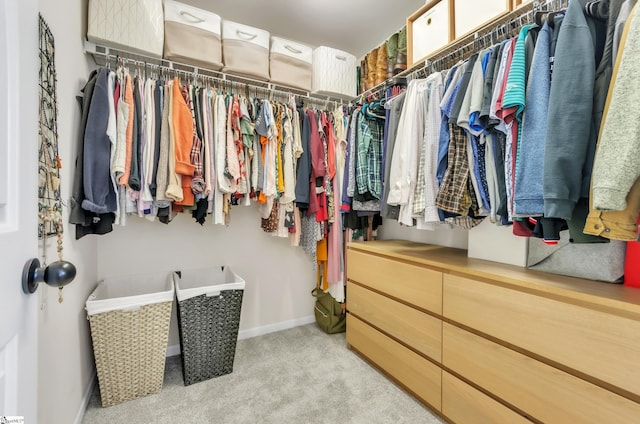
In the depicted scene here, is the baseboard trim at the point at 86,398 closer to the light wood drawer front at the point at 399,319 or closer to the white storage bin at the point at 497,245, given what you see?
the light wood drawer front at the point at 399,319

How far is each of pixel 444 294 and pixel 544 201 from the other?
65 cm

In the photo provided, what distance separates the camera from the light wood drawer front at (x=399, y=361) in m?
1.45

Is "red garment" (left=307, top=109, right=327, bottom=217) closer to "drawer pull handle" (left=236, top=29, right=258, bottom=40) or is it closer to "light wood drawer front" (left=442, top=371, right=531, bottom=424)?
"drawer pull handle" (left=236, top=29, right=258, bottom=40)

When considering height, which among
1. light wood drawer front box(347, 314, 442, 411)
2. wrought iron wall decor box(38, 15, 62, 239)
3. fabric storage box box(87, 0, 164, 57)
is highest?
fabric storage box box(87, 0, 164, 57)

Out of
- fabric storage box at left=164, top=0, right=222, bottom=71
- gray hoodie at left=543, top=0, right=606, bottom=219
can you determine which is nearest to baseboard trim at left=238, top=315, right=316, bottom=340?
fabric storage box at left=164, top=0, right=222, bottom=71

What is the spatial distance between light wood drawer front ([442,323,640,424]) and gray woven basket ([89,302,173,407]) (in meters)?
1.51

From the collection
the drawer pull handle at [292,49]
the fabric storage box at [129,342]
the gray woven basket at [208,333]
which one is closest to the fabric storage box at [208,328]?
the gray woven basket at [208,333]

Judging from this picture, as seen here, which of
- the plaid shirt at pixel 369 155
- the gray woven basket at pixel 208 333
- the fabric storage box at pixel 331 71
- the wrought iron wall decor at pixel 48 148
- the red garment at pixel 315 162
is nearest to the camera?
the wrought iron wall decor at pixel 48 148

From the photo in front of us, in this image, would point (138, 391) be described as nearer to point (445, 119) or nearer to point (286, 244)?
point (286, 244)

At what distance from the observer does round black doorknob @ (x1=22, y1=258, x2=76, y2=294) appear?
0.53 metres

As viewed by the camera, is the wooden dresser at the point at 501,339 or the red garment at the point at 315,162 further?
the red garment at the point at 315,162

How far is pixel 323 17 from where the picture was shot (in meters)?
2.19

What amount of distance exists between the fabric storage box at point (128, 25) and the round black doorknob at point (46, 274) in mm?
1558

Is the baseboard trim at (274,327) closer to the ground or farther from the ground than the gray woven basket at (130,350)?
closer to the ground
